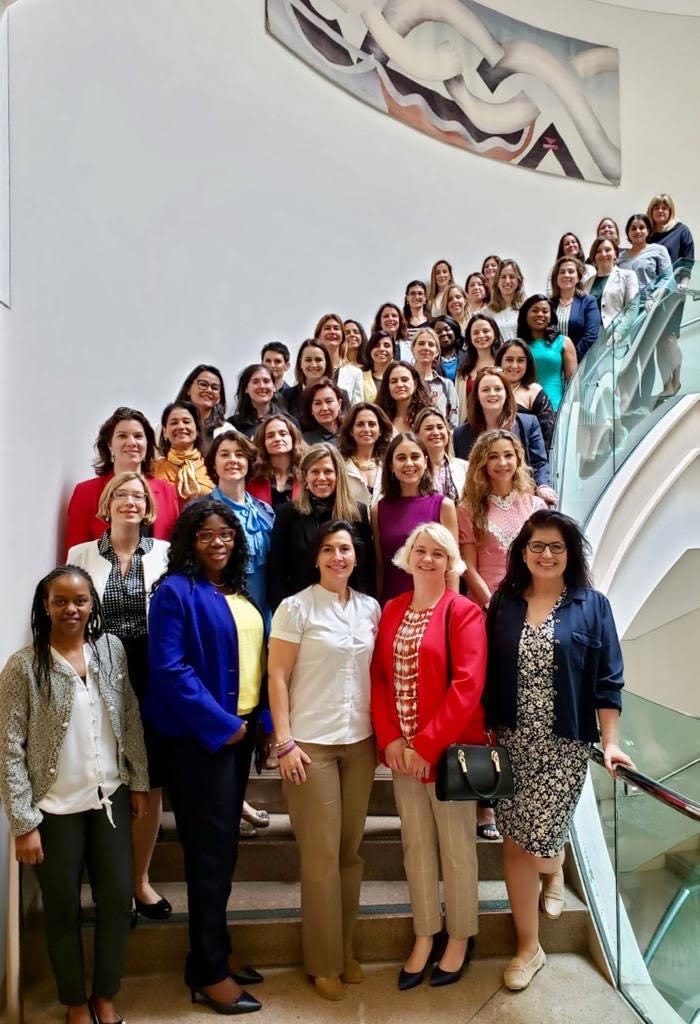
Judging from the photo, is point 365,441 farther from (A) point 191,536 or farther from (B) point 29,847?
(B) point 29,847

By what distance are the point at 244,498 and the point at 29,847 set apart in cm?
163

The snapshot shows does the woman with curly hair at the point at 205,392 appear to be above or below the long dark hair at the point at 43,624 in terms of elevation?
above

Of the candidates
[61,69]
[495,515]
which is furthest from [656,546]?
[61,69]

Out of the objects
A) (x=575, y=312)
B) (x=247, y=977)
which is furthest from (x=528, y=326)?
(x=247, y=977)

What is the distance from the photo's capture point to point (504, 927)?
3.01 m

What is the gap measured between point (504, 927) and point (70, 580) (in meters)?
2.18

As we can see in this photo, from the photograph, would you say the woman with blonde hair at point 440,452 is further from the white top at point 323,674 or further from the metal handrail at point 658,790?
the metal handrail at point 658,790

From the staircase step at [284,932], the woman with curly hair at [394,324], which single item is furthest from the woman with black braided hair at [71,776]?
the woman with curly hair at [394,324]

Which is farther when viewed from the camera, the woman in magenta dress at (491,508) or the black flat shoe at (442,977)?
the woman in magenta dress at (491,508)

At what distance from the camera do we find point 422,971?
110 inches

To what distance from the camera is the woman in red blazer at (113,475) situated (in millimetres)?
3365

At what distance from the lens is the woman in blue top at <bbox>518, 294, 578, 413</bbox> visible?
217 inches

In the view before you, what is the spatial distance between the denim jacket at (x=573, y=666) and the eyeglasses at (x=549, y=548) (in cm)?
17

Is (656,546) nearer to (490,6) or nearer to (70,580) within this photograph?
(70,580)
